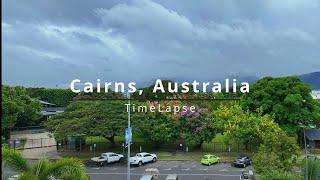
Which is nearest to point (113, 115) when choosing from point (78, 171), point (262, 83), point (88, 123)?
point (88, 123)

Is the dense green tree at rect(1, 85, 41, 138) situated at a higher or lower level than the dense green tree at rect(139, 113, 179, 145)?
higher

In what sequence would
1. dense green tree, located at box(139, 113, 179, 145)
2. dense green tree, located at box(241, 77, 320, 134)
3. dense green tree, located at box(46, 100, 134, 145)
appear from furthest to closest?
dense green tree, located at box(241, 77, 320, 134)
dense green tree, located at box(139, 113, 179, 145)
dense green tree, located at box(46, 100, 134, 145)

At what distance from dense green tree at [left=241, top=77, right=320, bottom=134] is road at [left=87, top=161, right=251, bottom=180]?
28.1 feet

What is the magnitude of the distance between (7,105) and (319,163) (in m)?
39.9

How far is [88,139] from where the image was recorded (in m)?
57.3

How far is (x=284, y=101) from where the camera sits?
49.7 meters

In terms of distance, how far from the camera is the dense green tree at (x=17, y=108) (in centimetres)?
5547

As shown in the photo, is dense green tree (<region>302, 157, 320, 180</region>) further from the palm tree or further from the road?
the road

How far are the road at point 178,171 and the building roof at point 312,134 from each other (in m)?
11.7

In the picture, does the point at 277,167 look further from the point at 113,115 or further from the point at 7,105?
the point at 7,105

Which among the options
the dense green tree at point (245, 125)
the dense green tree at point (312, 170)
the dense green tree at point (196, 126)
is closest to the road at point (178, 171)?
the dense green tree at point (245, 125)

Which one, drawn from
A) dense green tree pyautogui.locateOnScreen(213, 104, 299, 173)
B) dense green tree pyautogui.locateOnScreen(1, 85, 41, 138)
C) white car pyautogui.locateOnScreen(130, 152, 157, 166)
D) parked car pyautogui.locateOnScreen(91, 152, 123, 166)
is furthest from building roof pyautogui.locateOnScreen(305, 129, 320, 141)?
dense green tree pyautogui.locateOnScreen(1, 85, 41, 138)

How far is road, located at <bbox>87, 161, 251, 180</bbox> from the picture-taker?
3853 cm

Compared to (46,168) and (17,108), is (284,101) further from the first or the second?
(46,168)
